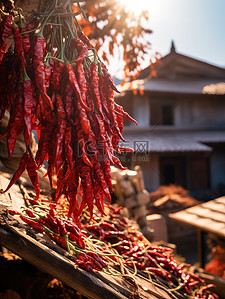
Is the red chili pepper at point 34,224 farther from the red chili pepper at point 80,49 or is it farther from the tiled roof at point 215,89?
the tiled roof at point 215,89

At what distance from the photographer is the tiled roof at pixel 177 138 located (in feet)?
36.0

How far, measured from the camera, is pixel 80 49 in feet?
3.85

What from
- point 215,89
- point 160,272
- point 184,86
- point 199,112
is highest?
point 184,86

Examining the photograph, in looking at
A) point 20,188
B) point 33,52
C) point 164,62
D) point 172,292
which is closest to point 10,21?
point 33,52

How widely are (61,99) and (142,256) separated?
1352mm

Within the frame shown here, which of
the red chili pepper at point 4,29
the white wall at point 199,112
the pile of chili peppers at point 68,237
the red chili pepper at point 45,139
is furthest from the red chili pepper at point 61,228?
the white wall at point 199,112

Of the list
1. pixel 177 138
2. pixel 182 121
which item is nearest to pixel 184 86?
pixel 182 121

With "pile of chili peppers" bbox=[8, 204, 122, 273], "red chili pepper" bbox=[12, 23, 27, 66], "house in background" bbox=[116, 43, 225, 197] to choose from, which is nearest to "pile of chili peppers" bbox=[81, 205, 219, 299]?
"pile of chili peppers" bbox=[8, 204, 122, 273]

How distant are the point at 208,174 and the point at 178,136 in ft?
9.19

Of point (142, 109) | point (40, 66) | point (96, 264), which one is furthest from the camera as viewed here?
point (142, 109)

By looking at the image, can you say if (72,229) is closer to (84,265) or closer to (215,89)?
(84,265)

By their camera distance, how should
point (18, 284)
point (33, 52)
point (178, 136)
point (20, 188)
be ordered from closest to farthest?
point (33, 52) < point (18, 284) < point (20, 188) < point (178, 136)

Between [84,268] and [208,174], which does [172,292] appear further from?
[208,174]

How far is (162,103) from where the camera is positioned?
1303 cm
